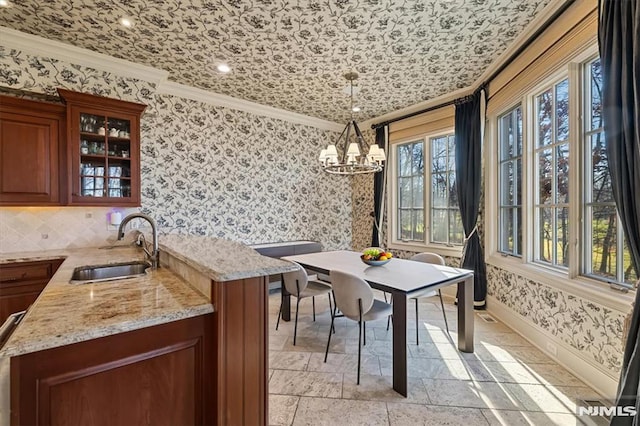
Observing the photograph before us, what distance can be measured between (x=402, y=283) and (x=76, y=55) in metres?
3.80

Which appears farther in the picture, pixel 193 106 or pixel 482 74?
pixel 193 106

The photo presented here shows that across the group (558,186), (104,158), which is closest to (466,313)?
(558,186)

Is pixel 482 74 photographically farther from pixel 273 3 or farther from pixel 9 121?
pixel 9 121

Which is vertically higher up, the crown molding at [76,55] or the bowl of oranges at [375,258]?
the crown molding at [76,55]

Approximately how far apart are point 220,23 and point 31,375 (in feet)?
8.76

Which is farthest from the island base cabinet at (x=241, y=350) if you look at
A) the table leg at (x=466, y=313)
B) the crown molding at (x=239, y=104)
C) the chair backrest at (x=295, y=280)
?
the crown molding at (x=239, y=104)

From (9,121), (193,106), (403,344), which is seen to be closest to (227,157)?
(193,106)

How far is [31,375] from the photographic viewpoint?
2.99 ft

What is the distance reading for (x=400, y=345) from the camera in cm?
201

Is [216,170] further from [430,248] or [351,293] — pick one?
[430,248]

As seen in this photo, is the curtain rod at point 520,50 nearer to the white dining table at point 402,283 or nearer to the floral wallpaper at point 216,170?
the floral wallpaper at point 216,170

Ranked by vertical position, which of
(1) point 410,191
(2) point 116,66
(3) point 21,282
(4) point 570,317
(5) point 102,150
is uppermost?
(2) point 116,66

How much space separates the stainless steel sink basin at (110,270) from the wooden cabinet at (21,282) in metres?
0.89

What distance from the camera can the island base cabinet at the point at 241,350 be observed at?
1171 mm
